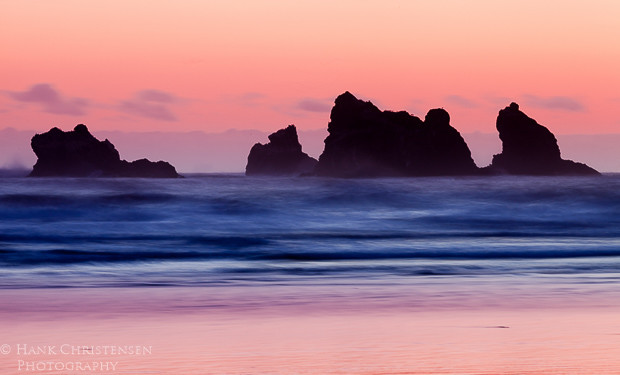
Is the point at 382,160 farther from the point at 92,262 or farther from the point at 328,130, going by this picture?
the point at 92,262

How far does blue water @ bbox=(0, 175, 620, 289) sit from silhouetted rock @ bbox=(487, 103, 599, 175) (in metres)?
51.4

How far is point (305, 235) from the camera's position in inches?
1166

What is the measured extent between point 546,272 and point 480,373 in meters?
9.36

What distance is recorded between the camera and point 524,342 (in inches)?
332

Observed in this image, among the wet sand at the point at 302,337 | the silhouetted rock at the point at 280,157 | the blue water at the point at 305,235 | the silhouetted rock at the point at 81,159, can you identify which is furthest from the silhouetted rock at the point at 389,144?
the wet sand at the point at 302,337

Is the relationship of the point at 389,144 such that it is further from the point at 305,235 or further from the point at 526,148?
the point at 305,235

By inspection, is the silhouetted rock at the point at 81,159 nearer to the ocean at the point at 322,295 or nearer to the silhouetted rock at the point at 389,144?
the silhouetted rock at the point at 389,144

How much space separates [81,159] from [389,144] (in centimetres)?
2909

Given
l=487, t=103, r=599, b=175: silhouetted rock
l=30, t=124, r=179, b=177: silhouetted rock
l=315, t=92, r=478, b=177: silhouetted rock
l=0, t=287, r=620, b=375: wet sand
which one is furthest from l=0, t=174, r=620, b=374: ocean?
l=487, t=103, r=599, b=175: silhouetted rock

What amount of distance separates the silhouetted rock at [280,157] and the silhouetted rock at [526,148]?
2134 centimetres

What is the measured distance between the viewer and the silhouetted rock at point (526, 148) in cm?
10600

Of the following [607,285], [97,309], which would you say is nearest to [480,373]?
[97,309]

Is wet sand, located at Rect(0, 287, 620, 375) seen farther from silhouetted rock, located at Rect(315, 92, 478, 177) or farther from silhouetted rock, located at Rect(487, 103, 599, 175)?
silhouetted rock, located at Rect(487, 103, 599, 175)

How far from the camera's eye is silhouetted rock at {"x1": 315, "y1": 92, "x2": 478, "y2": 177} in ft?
Result: 326
